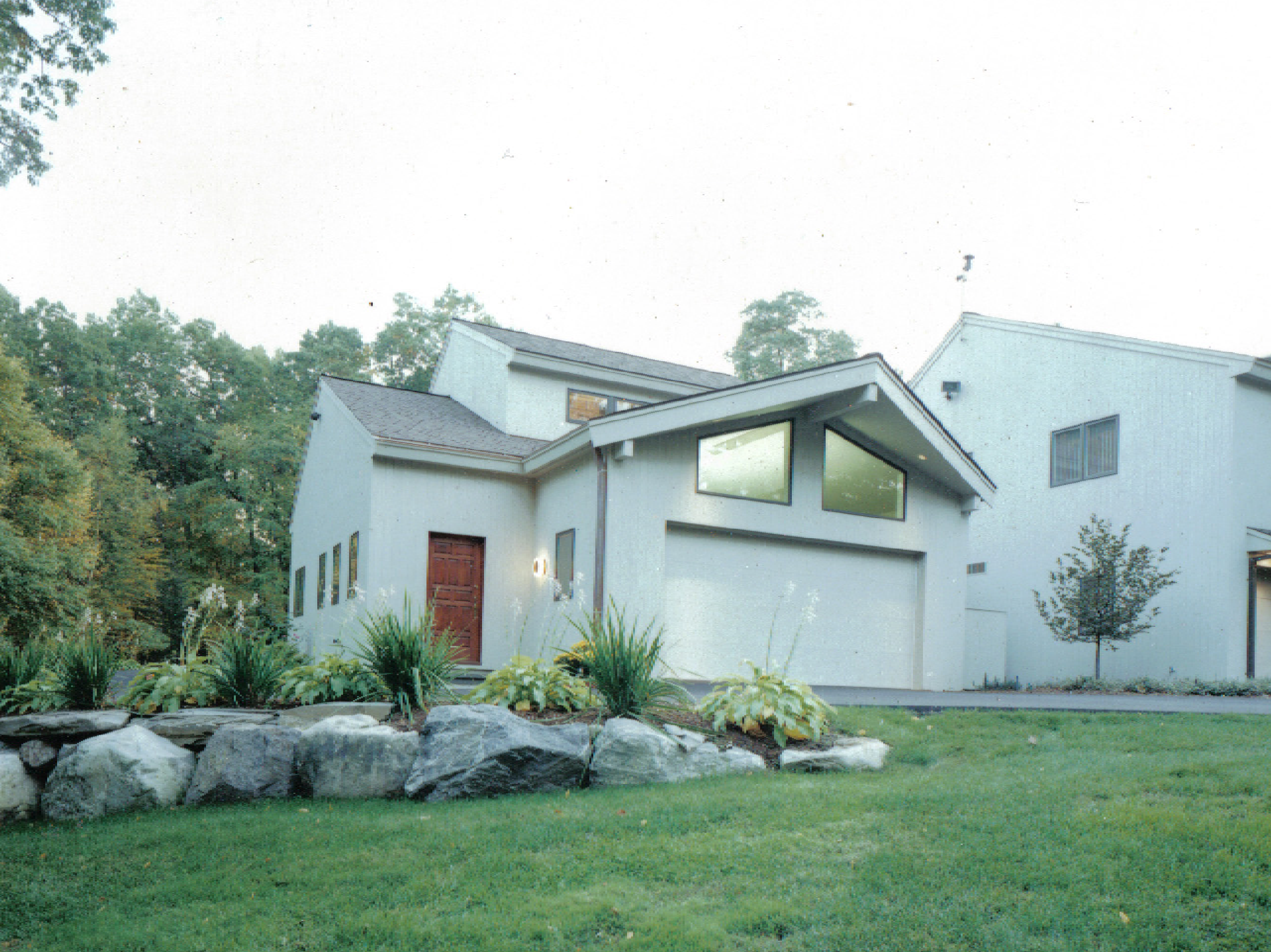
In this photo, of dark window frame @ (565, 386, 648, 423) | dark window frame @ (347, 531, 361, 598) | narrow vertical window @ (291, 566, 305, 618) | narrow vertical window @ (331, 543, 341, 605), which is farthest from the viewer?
narrow vertical window @ (291, 566, 305, 618)

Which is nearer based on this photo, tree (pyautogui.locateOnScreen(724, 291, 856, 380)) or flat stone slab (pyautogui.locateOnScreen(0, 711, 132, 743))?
flat stone slab (pyautogui.locateOnScreen(0, 711, 132, 743))

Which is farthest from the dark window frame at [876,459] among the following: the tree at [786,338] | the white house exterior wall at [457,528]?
the tree at [786,338]

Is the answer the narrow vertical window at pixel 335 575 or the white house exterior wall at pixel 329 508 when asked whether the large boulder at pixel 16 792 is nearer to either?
the white house exterior wall at pixel 329 508

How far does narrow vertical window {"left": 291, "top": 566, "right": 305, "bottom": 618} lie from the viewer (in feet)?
59.5

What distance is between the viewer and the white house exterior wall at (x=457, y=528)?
1302 cm

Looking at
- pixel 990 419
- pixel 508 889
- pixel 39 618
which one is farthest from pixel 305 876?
pixel 39 618

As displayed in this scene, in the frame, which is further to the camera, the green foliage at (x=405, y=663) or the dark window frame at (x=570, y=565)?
the dark window frame at (x=570, y=565)

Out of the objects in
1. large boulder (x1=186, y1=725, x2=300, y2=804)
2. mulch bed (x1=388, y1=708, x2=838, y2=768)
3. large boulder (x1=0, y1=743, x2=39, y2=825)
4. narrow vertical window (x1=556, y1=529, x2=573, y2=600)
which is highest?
narrow vertical window (x1=556, y1=529, x2=573, y2=600)

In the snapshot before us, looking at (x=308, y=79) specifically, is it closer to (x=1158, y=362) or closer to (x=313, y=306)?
(x=1158, y=362)

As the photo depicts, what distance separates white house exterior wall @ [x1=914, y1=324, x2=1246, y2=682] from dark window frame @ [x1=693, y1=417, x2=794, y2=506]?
21.4ft

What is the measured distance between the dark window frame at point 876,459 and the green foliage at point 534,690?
646cm

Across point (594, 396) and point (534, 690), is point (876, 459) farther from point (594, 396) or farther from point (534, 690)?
point (534, 690)

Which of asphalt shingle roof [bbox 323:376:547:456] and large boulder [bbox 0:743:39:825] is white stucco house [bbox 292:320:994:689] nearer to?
Result: asphalt shingle roof [bbox 323:376:547:456]

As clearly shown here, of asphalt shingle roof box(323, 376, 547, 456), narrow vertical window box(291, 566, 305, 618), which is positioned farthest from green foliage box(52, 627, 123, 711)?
narrow vertical window box(291, 566, 305, 618)
